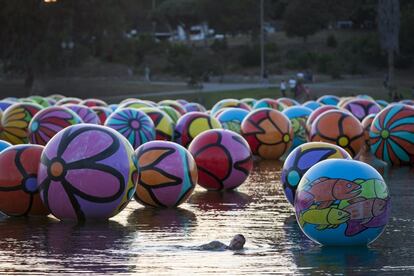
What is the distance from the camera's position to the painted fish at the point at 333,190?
38.5ft

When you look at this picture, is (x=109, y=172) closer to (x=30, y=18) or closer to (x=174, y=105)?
(x=174, y=105)

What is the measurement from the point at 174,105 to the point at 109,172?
19.1m

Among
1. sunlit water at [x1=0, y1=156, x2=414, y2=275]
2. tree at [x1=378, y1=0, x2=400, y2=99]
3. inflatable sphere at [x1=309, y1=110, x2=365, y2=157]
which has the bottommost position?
sunlit water at [x1=0, y1=156, x2=414, y2=275]

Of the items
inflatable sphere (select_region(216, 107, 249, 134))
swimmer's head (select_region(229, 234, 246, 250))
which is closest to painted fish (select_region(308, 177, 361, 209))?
swimmer's head (select_region(229, 234, 246, 250))

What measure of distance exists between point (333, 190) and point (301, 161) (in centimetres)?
361

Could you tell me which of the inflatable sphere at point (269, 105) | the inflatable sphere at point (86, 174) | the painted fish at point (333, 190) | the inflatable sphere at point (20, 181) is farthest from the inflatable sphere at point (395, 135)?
the painted fish at point (333, 190)

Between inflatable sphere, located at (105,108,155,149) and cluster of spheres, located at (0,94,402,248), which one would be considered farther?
inflatable sphere, located at (105,108,155,149)

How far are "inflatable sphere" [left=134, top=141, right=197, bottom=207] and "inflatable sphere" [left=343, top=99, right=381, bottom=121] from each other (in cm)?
1562

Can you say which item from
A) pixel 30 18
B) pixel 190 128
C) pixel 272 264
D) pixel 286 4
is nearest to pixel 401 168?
pixel 190 128

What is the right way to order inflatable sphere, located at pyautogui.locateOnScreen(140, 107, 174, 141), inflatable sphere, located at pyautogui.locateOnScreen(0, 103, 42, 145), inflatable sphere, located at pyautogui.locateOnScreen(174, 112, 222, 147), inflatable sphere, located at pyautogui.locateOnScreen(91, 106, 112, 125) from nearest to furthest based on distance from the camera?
1. inflatable sphere, located at pyautogui.locateOnScreen(174, 112, 222, 147)
2. inflatable sphere, located at pyautogui.locateOnScreen(140, 107, 174, 141)
3. inflatable sphere, located at pyautogui.locateOnScreen(0, 103, 42, 145)
4. inflatable sphere, located at pyautogui.locateOnScreen(91, 106, 112, 125)

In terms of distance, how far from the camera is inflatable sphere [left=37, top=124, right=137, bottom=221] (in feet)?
44.5

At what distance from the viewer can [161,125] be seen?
25.5 meters

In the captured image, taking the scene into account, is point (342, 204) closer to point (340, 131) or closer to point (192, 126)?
point (340, 131)

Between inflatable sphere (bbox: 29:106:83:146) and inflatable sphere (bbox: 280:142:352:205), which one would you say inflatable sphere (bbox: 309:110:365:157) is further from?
inflatable sphere (bbox: 280:142:352:205)
